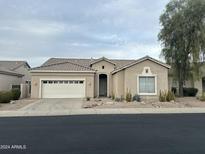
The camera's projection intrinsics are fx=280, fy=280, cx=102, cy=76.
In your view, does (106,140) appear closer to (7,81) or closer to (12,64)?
(7,81)

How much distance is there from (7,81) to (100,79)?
37.8 feet

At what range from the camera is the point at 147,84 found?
28.8m

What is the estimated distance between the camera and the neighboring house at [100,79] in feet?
94.2

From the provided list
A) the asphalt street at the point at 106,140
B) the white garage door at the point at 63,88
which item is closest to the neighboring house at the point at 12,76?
the white garage door at the point at 63,88

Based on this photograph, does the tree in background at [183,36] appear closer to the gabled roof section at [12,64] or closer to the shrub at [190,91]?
the shrub at [190,91]

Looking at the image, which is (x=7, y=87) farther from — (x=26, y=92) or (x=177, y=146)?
(x=177, y=146)

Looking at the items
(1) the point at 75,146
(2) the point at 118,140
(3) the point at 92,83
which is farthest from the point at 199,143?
(3) the point at 92,83

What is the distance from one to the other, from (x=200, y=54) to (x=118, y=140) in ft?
83.1

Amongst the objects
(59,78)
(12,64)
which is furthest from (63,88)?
(12,64)

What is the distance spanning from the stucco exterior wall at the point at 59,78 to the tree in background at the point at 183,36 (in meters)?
9.39

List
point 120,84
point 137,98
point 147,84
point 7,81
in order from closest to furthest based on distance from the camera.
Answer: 1. point 137,98
2. point 147,84
3. point 120,84
4. point 7,81

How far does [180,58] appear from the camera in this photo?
32.3m

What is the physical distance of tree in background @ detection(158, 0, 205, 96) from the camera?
30500 millimetres

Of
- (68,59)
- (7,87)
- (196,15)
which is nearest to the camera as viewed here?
(196,15)
